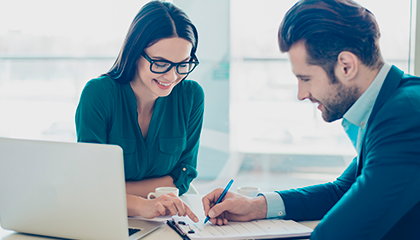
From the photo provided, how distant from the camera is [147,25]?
1.42 m

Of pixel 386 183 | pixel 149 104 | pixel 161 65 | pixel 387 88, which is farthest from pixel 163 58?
pixel 386 183

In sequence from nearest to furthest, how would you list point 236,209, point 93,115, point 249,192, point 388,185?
point 388,185
point 236,209
point 249,192
point 93,115

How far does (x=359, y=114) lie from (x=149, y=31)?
895 mm

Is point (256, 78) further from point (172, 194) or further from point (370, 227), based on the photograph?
point (370, 227)

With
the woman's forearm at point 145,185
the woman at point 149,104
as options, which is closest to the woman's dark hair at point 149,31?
the woman at point 149,104

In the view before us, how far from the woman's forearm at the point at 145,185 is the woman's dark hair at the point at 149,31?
463 millimetres

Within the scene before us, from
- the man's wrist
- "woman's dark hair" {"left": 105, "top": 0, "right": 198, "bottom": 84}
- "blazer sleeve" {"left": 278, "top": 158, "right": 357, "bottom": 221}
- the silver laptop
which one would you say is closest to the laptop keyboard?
the silver laptop

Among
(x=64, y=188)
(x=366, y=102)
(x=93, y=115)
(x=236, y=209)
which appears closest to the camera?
(x=64, y=188)

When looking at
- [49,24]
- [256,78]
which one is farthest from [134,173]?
[49,24]

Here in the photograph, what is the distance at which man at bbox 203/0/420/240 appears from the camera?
76 centimetres

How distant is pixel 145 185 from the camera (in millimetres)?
1447

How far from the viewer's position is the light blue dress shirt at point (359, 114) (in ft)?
3.09

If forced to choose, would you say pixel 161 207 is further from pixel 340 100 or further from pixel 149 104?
pixel 149 104

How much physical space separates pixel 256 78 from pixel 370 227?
2754 millimetres
